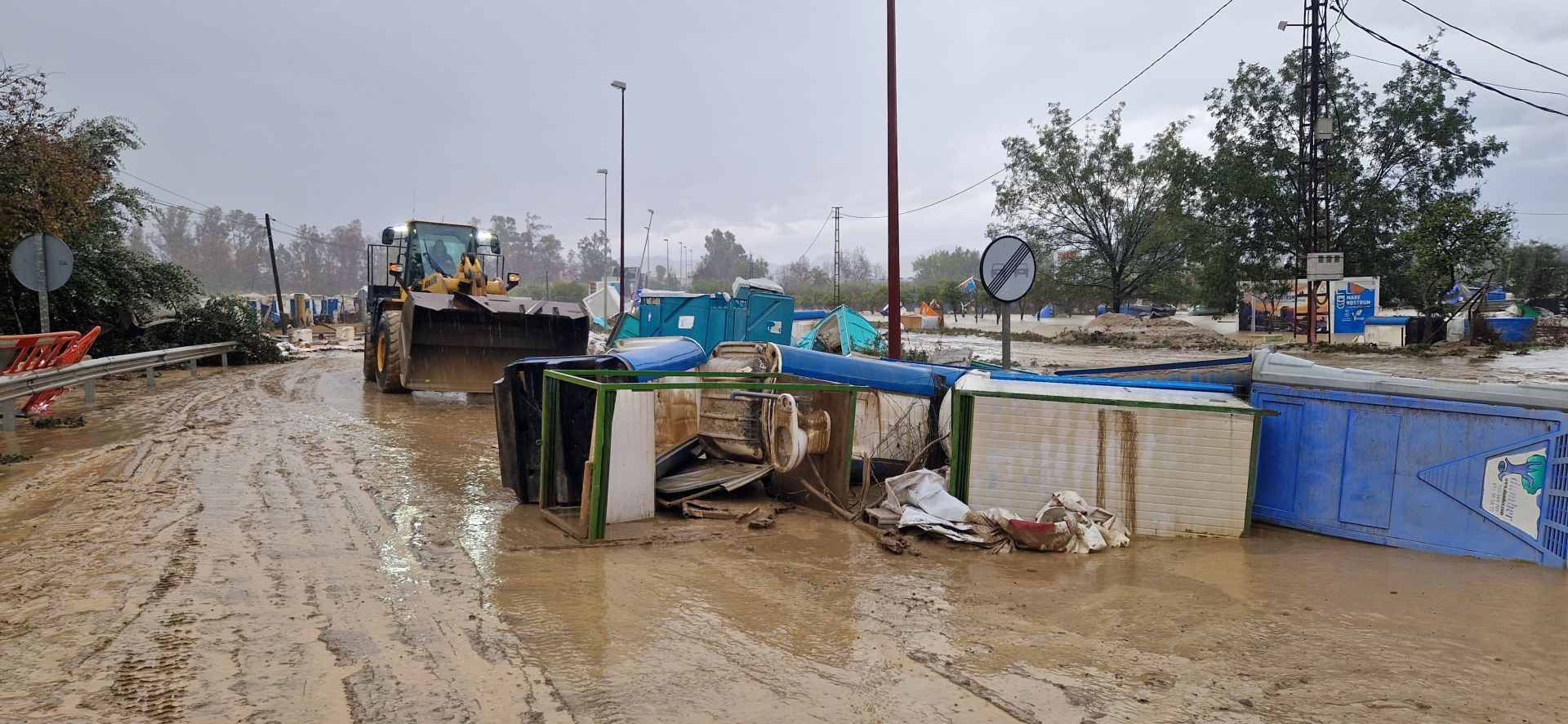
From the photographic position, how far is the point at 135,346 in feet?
55.2

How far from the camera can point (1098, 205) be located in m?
35.4

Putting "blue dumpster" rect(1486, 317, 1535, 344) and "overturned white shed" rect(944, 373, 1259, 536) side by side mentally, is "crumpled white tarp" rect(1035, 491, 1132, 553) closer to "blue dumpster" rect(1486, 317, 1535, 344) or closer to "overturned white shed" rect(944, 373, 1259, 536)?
"overturned white shed" rect(944, 373, 1259, 536)

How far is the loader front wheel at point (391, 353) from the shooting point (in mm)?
12242

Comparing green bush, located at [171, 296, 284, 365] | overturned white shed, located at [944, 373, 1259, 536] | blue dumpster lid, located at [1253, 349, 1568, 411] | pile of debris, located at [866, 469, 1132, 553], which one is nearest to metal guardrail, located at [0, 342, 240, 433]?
green bush, located at [171, 296, 284, 365]

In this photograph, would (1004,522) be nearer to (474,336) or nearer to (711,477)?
(711,477)

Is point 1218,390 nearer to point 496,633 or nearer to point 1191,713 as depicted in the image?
point 1191,713

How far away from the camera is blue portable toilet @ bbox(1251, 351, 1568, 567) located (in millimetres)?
4770

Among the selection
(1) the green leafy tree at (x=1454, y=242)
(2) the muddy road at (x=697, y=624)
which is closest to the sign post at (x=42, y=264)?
(2) the muddy road at (x=697, y=624)

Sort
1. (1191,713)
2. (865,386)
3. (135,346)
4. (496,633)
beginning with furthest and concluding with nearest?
(135,346) → (865,386) → (496,633) → (1191,713)

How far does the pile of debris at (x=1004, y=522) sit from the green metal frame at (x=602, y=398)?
0.56m

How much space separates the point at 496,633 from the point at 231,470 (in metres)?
4.68

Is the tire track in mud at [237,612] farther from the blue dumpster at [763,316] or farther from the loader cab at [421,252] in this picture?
the blue dumpster at [763,316]

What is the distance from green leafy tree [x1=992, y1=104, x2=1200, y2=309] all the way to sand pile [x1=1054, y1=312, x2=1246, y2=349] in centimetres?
389

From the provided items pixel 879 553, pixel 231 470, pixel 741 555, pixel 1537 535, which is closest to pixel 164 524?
pixel 231 470
